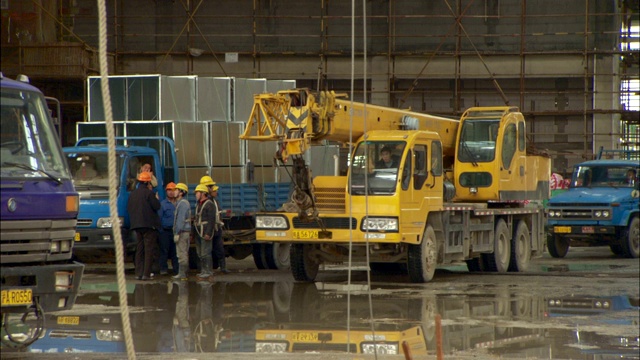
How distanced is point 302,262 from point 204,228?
1789 millimetres

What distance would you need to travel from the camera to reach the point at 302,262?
62.8ft

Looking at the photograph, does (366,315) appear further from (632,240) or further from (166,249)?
(632,240)

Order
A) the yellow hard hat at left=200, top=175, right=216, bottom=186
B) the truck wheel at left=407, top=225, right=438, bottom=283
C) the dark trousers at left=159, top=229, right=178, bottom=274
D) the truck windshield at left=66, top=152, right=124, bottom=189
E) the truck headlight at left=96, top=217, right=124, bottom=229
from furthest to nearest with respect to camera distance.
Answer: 1. the dark trousers at left=159, top=229, right=178, bottom=274
2. the truck windshield at left=66, top=152, right=124, bottom=189
3. the yellow hard hat at left=200, top=175, right=216, bottom=186
4. the truck headlight at left=96, top=217, right=124, bottom=229
5. the truck wheel at left=407, top=225, right=438, bottom=283

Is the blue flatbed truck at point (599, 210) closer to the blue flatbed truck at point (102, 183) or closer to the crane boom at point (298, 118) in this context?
the crane boom at point (298, 118)

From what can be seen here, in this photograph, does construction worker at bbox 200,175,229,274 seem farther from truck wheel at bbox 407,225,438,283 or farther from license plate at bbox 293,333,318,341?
license plate at bbox 293,333,318,341

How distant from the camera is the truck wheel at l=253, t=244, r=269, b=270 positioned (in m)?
22.1

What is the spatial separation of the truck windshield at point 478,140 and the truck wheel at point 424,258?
10.8 ft

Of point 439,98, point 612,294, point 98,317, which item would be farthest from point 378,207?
point 439,98

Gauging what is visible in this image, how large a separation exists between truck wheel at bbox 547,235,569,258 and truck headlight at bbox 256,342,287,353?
15.7m

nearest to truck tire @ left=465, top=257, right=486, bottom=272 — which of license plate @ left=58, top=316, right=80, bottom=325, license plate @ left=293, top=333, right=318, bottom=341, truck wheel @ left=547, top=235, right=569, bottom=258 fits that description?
truck wheel @ left=547, top=235, right=569, bottom=258

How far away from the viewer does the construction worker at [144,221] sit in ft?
62.9

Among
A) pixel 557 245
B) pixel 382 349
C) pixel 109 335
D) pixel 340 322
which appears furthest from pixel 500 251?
pixel 109 335

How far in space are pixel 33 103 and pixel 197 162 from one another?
1077cm

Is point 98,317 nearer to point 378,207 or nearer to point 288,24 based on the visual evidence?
point 378,207
